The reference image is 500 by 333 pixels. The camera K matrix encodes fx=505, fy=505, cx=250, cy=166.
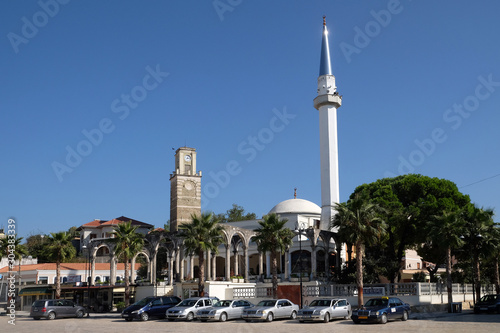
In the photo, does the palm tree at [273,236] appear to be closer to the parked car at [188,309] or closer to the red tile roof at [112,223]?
the parked car at [188,309]

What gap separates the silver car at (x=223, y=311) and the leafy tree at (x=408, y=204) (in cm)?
1733

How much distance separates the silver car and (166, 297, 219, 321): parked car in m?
0.63

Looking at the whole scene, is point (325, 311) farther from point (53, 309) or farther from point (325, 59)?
point (325, 59)

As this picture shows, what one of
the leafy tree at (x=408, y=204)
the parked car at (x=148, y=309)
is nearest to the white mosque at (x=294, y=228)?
the leafy tree at (x=408, y=204)

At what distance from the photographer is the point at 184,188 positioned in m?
76.5

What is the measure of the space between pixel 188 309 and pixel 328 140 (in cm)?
3201

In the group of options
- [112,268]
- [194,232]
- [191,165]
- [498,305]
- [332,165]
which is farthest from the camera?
[191,165]

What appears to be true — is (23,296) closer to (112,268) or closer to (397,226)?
(112,268)

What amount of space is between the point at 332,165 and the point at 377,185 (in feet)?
25.8

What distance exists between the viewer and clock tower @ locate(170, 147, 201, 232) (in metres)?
75.2

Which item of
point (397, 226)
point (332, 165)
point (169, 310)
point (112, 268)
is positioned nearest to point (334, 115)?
point (332, 165)

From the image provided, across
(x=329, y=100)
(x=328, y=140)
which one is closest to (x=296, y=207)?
(x=328, y=140)

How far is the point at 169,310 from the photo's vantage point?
31.9 m

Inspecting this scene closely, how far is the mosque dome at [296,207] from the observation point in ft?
224
